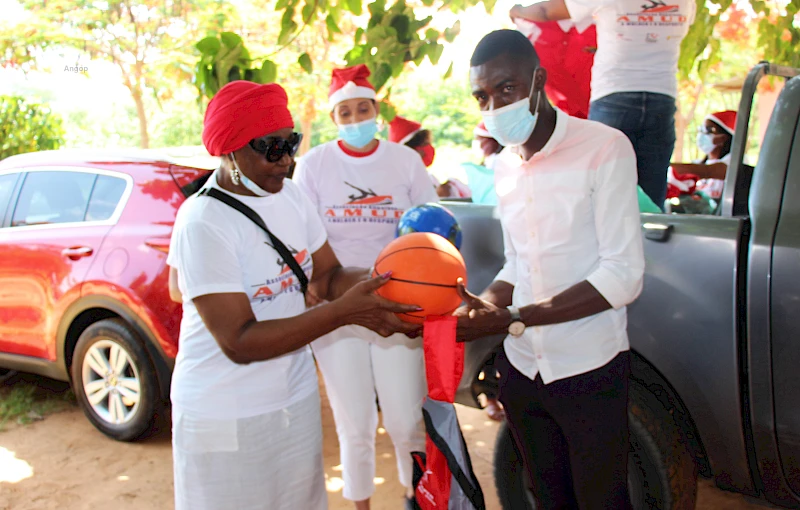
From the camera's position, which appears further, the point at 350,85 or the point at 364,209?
the point at 350,85

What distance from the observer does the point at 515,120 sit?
232 cm

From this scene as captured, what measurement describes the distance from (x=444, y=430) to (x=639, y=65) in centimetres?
227

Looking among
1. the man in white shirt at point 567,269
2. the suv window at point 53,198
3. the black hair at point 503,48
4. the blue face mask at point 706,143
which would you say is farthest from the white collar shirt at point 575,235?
the blue face mask at point 706,143

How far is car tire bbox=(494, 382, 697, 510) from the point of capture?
2.82 meters

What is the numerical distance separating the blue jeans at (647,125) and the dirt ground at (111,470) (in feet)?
6.15

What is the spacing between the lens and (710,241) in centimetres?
281

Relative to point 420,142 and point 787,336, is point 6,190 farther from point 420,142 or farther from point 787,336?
point 787,336

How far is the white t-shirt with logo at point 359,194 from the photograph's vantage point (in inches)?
143

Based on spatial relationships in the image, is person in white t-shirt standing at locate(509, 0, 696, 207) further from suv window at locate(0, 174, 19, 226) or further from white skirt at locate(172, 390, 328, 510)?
suv window at locate(0, 174, 19, 226)

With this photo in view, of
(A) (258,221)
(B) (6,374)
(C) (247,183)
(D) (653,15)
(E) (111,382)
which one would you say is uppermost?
(D) (653,15)

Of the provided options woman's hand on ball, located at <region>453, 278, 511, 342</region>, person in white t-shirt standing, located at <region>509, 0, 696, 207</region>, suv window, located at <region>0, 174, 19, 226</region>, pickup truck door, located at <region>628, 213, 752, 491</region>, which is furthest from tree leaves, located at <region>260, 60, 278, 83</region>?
suv window, located at <region>0, 174, 19, 226</region>

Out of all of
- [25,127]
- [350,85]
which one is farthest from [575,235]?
[25,127]

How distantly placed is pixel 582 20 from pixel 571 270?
75.9 inches

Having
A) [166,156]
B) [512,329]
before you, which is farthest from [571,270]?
[166,156]
